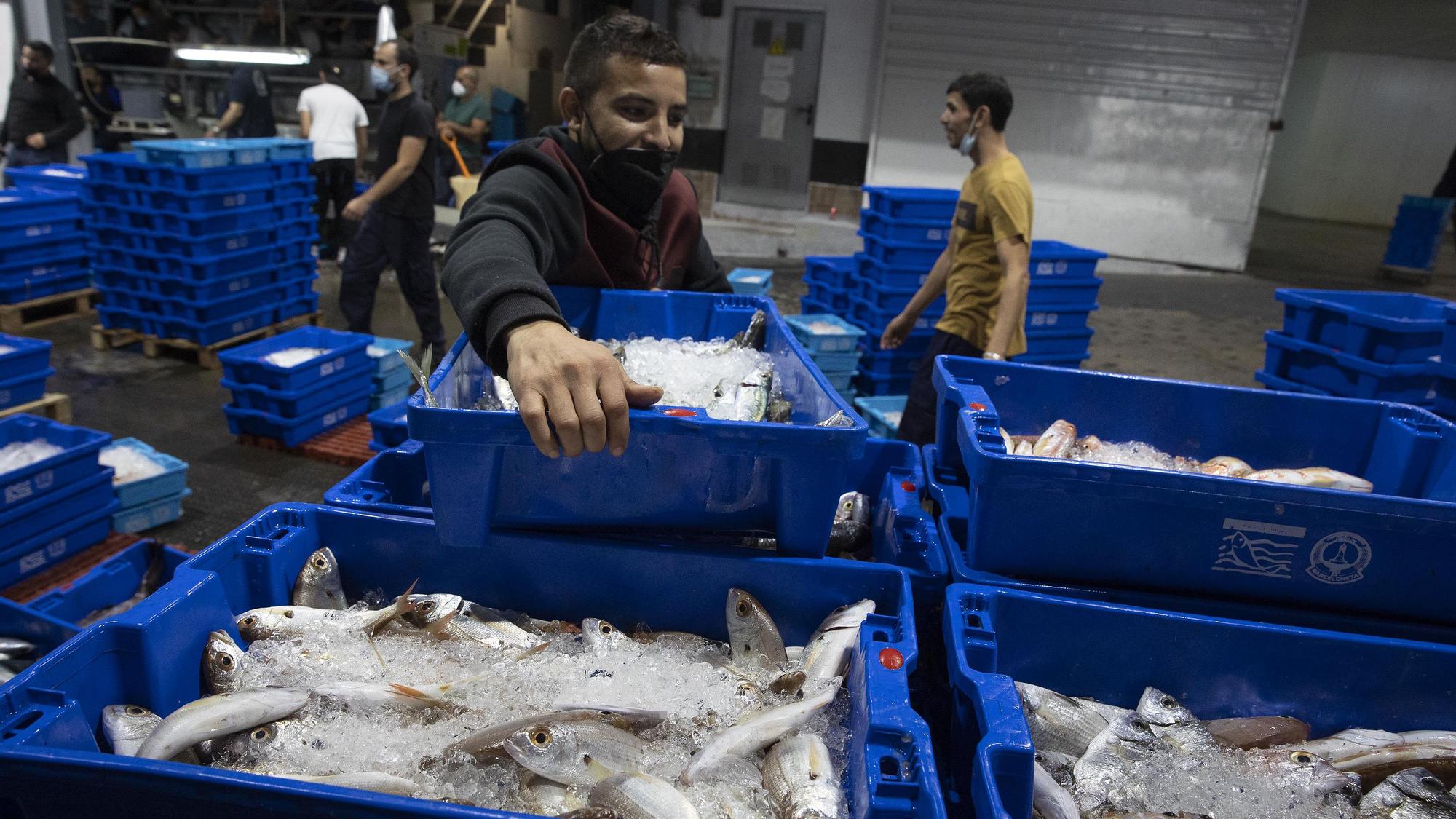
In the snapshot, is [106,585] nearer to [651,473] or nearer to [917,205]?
[651,473]

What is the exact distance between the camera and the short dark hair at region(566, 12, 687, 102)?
2150 mm

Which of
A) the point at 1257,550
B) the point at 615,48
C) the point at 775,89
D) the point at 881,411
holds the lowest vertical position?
the point at 881,411

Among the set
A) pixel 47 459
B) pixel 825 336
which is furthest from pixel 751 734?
pixel 825 336

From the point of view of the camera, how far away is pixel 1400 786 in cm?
141

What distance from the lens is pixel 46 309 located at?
712 cm

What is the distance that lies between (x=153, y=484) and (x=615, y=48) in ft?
10.7

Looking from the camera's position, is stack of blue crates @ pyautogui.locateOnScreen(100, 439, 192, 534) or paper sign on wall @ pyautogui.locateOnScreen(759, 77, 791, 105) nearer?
stack of blue crates @ pyautogui.locateOnScreen(100, 439, 192, 534)

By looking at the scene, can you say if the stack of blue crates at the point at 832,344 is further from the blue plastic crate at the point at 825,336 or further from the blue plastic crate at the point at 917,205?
the blue plastic crate at the point at 917,205

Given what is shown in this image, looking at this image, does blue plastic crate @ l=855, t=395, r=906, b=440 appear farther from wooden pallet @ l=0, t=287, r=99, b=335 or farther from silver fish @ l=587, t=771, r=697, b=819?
wooden pallet @ l=0, t=287, r=99, b=335

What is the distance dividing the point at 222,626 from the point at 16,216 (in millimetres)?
6977

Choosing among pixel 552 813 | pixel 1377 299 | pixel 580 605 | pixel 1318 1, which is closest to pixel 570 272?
pixel 580 605

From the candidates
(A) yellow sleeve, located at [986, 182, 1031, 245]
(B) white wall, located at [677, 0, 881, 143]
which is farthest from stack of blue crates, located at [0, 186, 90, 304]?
(B) white wall, located at [677, 0, 881, 143]

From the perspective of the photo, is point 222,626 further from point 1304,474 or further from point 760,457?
point 1304,474

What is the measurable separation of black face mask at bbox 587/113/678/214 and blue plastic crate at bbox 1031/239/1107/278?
3900 millimetres
